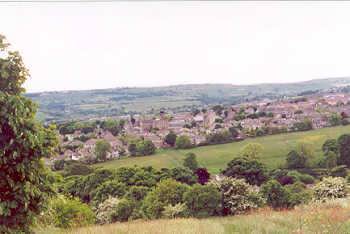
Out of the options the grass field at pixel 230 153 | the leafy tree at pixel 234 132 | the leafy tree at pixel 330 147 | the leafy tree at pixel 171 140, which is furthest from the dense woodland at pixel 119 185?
the leafy tree at pixel 234 132

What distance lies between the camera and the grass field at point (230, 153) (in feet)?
243

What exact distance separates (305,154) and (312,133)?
71.2 feet

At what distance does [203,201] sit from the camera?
36625 mm

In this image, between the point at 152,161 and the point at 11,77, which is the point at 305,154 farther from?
the point at 11,77

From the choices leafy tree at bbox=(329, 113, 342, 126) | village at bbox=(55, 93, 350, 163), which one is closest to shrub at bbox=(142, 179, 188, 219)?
village at bbox=(55, 93, 350, 163)

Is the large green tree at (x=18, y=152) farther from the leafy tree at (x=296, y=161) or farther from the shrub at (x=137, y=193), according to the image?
the leafy tree at (x=296, y=161)

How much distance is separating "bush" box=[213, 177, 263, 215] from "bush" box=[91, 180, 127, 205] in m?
16.7

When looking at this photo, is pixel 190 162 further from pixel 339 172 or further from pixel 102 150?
pixel 102 150

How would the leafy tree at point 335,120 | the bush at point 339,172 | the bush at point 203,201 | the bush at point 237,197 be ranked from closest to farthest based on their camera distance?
the bush at point 237,197, the bush at point 203,201, the bush at point 339,172, the leafy tree at point 335,120

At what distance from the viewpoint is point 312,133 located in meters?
88.7

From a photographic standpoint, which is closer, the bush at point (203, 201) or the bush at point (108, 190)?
the bush at point (203, 201)

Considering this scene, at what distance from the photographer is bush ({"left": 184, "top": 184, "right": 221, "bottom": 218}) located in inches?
1421

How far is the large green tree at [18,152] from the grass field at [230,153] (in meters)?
62.7

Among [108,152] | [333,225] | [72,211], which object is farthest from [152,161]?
[333,225]
